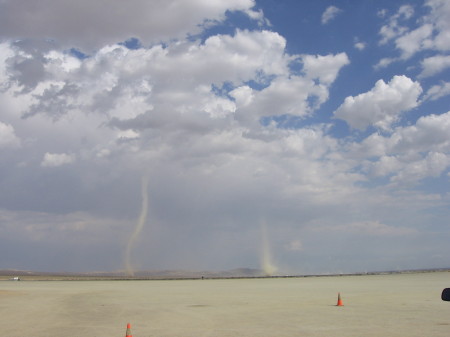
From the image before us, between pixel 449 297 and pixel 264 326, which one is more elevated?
pixel 449 297

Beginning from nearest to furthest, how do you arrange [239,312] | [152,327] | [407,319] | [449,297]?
[449,297] → [152,327] → [407,319] → [239,312]

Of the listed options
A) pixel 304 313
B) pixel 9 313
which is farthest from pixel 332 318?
pixel 9 313

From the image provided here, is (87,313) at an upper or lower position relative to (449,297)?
lower

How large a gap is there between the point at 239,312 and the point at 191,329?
715 cm

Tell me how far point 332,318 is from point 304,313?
8.66 ft

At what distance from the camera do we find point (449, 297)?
291 inches

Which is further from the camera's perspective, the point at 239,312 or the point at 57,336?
the point at 239,312

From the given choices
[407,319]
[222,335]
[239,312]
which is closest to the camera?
[222,335]

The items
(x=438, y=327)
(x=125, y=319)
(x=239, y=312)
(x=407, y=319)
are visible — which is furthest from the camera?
(x=239, y=312)

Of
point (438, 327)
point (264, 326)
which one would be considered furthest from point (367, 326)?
point (264, 326)

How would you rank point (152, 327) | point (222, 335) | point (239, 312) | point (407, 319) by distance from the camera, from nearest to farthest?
point (222, 335), point (152, 327), point (407, 319), point (239, 312)

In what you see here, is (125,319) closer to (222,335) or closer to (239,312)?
(239,312)

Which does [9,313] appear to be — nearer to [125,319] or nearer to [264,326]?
[125,319]

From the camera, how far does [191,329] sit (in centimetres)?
1861
